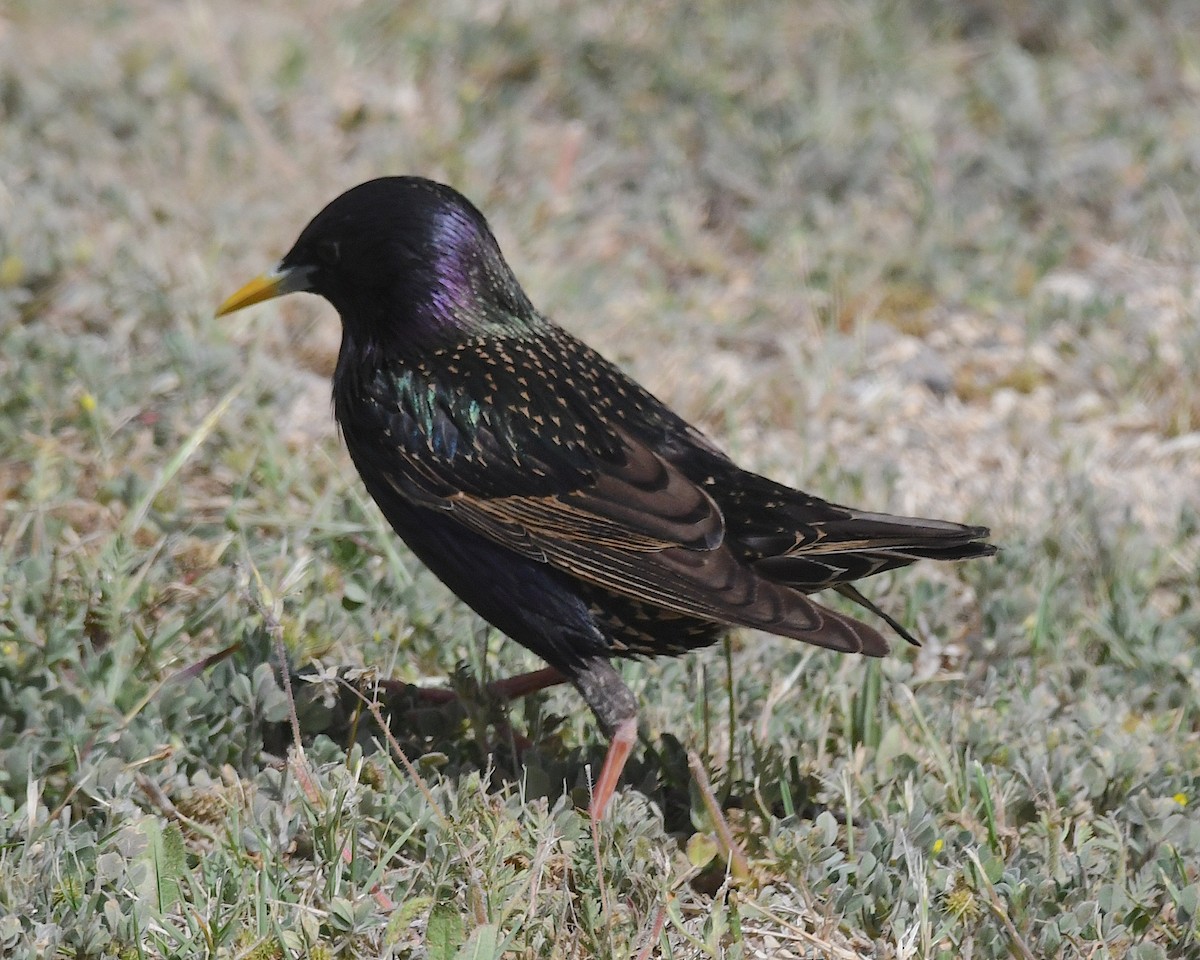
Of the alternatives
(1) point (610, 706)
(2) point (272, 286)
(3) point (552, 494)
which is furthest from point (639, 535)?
Result: (2) point (272, 286)

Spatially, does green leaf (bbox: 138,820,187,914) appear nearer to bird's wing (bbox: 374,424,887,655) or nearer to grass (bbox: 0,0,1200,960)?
grass (bbox: 0,0,1200,960)

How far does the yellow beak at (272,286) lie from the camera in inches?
164

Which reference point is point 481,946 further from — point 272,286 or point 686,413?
point 686,413

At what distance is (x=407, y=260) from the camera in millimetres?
3984

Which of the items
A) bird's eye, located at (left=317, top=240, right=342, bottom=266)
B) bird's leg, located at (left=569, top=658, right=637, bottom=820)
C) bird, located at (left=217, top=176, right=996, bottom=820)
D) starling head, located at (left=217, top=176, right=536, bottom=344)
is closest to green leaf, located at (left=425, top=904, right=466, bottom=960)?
bird, located at (left=217, top=176, right=996, bottom=820)

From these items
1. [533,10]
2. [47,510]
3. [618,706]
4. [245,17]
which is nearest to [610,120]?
[533,10]

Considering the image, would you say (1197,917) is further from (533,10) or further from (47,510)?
(533,10)

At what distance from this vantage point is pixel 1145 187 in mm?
6992

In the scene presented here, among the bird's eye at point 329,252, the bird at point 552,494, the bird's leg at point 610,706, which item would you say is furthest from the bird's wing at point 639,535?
the bird's eye at point 329,252

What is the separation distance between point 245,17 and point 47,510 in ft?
11.7

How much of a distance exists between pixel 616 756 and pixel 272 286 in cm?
147

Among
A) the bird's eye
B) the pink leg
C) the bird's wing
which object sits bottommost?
the pink leg

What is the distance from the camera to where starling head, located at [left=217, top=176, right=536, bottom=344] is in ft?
13.1

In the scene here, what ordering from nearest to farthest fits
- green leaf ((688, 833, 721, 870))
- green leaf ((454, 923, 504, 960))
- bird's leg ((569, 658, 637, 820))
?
green leaf ((454, 923, 504, 960)), green leaf ((688, 833, 721, 870)), bird's leg ((569, 658, 637, 820))
